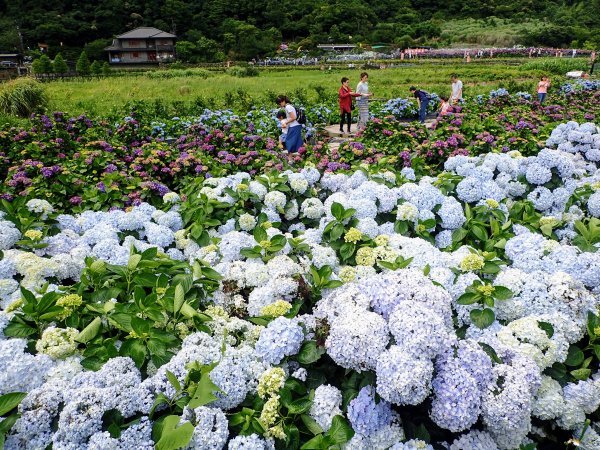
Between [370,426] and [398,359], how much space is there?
27 cm

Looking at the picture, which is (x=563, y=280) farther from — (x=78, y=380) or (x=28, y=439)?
(x=28, y=439)

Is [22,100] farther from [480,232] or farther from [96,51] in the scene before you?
[96,51]

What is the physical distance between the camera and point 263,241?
7.64ft

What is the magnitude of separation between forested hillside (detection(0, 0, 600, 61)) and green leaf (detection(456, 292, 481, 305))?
52.8 metres

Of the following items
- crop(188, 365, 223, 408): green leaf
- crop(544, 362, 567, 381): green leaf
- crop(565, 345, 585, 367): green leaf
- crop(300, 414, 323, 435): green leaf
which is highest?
crop(188, 365, 223, 408): green leaf

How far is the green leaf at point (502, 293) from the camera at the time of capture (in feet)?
6.15

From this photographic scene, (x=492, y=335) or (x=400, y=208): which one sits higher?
(x=400, y=208)

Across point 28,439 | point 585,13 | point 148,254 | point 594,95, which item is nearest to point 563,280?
point 148,254

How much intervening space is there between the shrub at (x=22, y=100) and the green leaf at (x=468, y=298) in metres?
12.1

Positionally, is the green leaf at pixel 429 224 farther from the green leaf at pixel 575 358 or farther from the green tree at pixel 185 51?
the green tree at pixel 185 51

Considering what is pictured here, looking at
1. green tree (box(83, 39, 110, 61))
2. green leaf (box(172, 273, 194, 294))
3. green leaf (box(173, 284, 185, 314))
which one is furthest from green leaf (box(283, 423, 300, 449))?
green tree (box(83, 39, 110, 61))

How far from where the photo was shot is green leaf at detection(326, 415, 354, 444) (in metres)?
1.45

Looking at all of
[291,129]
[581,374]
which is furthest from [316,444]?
[291,129]

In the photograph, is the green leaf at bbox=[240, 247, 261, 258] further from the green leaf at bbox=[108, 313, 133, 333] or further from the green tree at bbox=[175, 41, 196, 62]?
the green tree at bbox=[175, 41, 196, 62]
